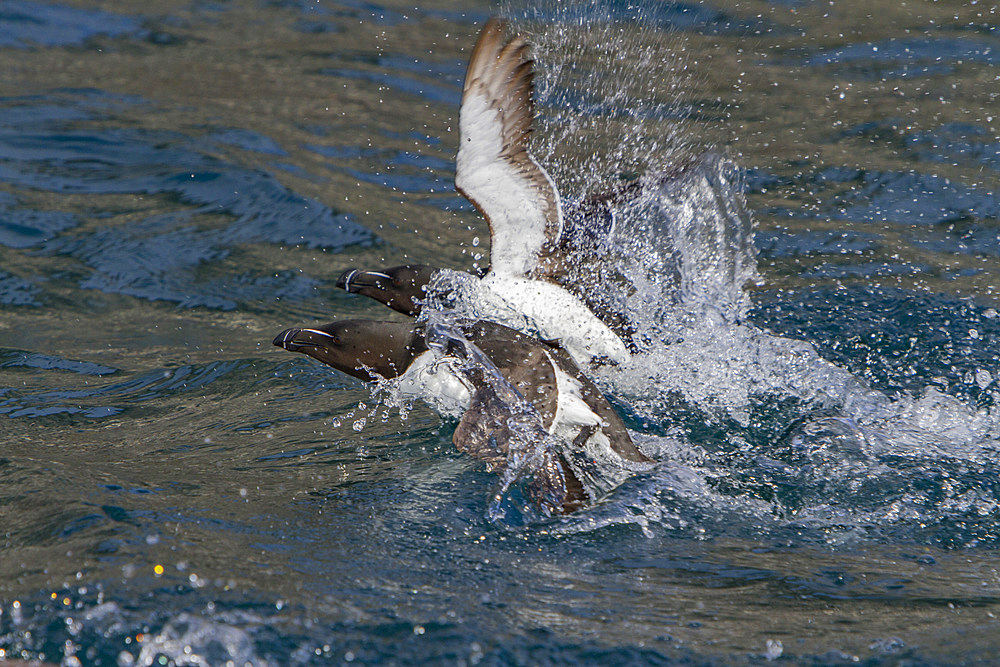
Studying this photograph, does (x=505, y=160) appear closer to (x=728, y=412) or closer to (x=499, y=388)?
(x=499, y=388)

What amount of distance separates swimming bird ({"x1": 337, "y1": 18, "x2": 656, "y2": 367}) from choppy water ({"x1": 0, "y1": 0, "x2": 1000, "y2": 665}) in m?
0.25

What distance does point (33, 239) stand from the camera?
280 inches

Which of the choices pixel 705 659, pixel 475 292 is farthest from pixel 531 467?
pixel 475 292

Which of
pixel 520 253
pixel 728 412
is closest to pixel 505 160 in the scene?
pixel 520 253

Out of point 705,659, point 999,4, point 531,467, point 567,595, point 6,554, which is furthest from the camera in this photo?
point 999,4

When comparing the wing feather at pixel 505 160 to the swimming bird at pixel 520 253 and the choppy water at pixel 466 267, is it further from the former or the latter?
the choppy water at pixel 466 267

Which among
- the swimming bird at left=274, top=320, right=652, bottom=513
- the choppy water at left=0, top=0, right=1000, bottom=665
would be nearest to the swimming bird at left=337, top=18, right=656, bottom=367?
the choppy water at left=0, top=0, right=1000, bottom=665

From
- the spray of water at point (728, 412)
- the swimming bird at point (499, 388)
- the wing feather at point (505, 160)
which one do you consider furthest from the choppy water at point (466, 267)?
the wing feather at point (505, 160)

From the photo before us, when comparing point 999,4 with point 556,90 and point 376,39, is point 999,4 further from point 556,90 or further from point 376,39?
point 376,39

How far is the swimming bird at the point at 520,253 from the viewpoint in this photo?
4824mm

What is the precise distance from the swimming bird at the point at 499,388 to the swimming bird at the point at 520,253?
0.46 meters

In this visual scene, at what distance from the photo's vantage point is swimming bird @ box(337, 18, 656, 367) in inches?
190

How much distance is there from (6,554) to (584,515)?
2151 millimetres

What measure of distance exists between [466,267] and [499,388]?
2891 mm
